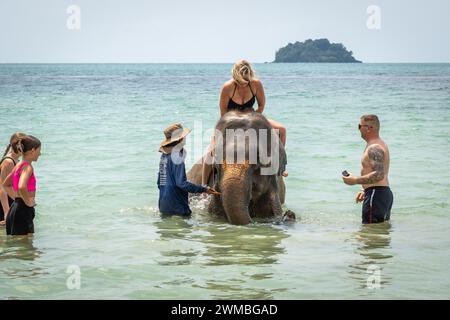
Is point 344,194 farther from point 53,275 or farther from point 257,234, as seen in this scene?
point 53,275

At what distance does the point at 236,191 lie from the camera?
1050cm

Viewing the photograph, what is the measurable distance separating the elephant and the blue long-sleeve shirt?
0.36 metres

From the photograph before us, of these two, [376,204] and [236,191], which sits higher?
→ [236,191]

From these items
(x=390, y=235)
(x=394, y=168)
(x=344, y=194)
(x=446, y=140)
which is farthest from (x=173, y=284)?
(x=446, y=140)

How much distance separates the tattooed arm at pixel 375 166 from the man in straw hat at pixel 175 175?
1.92 m

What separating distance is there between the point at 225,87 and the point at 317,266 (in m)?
3.30

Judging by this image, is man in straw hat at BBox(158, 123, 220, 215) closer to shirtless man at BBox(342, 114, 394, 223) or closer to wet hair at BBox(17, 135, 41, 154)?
shirtless man at BBox(342, 114, 394, 223)

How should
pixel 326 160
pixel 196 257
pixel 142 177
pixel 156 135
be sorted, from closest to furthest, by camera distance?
pixel 196 257 < pixel 142 177 < pixel 326 160 < pixel 156 135

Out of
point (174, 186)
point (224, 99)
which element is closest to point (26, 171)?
point (174, 186)

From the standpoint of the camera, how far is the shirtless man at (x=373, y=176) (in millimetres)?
10523

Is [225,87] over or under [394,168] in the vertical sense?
over

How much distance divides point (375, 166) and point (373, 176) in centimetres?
13

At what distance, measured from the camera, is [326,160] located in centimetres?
2016

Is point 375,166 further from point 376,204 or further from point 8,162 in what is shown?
point 8,162
